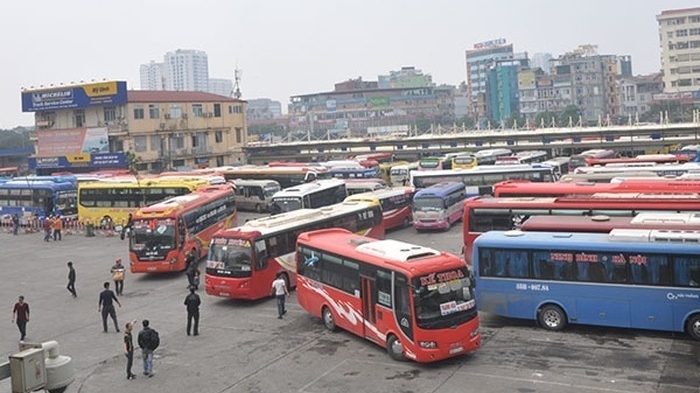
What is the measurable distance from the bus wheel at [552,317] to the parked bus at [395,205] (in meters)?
16.0

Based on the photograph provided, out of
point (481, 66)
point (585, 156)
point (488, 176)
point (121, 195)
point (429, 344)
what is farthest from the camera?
point (481, 66)

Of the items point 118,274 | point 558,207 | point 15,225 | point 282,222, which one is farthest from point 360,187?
point 118,274

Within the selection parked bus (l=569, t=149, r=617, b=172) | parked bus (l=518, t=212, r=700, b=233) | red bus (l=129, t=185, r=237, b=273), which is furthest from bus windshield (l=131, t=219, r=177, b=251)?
parked bus (l=569, t=149, r=617, b=172)

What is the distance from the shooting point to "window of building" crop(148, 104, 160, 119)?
61938 mm

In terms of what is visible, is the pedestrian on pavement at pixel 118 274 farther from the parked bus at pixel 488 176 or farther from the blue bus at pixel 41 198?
the blue bus at pixel 41 198

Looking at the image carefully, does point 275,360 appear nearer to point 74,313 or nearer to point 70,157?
point 74,313

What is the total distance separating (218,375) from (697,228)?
10410 mm

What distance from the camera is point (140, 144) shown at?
201ft

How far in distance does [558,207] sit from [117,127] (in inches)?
1773

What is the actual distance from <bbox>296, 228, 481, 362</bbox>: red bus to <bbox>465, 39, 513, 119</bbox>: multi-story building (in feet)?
421

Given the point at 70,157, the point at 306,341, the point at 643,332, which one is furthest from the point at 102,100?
the point at 643,332

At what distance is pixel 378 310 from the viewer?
15461 millimetres

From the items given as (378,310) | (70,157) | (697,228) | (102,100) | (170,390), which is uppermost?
(102,100)

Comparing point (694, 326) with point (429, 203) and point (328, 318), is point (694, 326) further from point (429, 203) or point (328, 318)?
point (429, 203)
